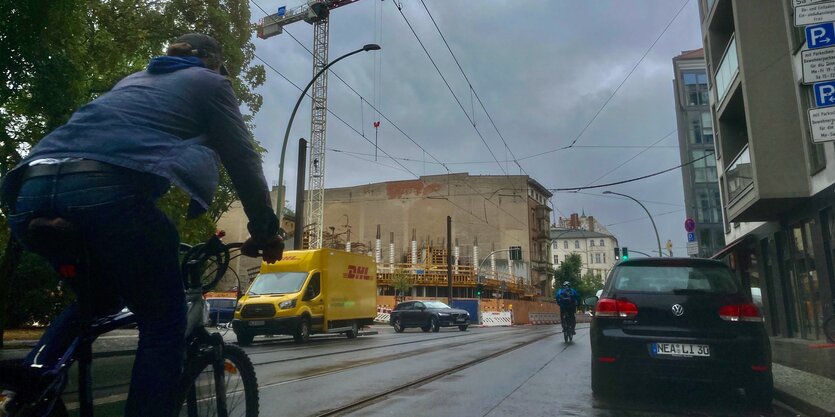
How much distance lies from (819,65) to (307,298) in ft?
44.1

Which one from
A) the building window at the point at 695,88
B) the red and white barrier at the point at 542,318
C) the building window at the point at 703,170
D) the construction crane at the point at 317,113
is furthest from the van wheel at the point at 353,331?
the building window at the point at 695,88

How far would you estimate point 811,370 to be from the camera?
840 cm

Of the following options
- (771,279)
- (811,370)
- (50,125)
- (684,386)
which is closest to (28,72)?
(50,125)

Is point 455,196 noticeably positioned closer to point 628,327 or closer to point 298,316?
point 298,316

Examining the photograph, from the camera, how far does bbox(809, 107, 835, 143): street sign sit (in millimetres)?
6227

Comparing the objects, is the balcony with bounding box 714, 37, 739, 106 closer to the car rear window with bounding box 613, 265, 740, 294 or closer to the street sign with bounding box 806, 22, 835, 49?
the street sign with bounding box 806, 22, 835, 49

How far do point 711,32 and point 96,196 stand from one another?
25.4 m

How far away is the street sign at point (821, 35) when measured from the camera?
6.48m

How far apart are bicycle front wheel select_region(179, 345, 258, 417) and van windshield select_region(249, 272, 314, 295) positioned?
572 inches

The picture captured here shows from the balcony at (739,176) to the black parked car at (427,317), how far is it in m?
13.7

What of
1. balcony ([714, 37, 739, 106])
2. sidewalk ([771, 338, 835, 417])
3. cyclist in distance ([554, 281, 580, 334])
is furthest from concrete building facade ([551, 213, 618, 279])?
sidewalk ([771, 338, 835, 417])

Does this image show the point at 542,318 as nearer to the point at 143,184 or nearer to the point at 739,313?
the point at 739,313

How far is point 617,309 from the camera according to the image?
20.3ft

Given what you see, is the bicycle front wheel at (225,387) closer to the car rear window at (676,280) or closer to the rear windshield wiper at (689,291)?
the car rear window at (676,280)
